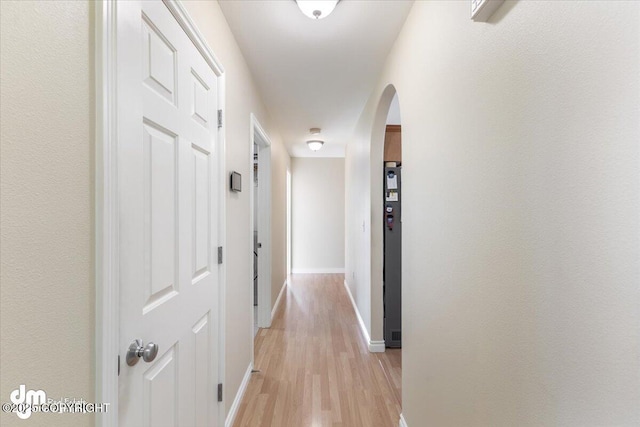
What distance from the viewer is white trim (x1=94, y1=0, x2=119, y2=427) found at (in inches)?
26.9

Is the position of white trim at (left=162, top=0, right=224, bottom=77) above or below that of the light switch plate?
above

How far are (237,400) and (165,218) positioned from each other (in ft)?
5.05

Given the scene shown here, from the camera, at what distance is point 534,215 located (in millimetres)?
684

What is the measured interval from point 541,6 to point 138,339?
138 centimetres

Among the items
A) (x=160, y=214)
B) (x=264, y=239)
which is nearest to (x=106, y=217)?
(x=160, y=214)

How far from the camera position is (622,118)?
1.60ft

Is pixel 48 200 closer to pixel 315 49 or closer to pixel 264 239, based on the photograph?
pixel 315 49

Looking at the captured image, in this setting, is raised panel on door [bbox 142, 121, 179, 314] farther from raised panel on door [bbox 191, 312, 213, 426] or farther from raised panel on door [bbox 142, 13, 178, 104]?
raised panel on door [bbox 191, 312, 213, 426]

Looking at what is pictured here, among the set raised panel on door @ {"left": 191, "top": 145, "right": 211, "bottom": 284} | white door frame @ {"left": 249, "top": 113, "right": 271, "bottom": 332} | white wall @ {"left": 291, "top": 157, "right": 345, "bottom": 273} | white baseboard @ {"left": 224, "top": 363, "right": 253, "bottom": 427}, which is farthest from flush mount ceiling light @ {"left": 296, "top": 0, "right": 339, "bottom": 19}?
white wall @ {"left": 291, "top": 157, "right": 345, "bottom": 273}

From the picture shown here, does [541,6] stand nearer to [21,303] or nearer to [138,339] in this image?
[21,303]

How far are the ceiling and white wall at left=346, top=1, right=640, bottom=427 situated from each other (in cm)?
49

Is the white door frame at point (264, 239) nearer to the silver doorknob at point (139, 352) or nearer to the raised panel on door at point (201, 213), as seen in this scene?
the raised panel on door at point (201, 213)

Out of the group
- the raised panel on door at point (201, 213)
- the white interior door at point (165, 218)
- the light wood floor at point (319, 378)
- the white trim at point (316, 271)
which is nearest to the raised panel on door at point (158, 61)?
the white interior door at point (165, 218)

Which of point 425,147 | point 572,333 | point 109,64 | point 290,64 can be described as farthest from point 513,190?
point 290,64
